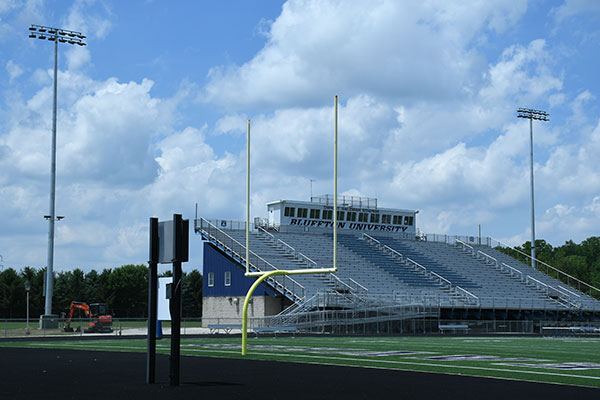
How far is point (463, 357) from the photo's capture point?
16828 millimetres

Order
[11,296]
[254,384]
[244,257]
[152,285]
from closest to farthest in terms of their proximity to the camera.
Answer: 1. [254,384]
2. [152,285]
3. [244,257]
4. [11,296]

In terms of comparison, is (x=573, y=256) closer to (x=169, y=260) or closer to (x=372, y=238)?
(x=372, y=238)

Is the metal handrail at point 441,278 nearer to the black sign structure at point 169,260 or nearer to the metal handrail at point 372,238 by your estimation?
the metal handrail at point 372,238

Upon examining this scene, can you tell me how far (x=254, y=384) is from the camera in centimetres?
1088

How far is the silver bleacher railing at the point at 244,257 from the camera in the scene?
4512 cm

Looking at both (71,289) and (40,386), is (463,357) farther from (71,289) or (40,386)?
(71,289)

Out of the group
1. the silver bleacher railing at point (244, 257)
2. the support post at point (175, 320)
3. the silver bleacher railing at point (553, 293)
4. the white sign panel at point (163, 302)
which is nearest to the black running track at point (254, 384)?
the support post at point (175, 320)

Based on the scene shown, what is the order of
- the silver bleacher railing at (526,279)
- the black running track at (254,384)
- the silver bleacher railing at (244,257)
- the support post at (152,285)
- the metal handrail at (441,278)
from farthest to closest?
1. the silver bleacher railing at (526,279)
2. the metal handrail at (441,278)
3. the silver bleacher railing at (244,257)
4. the support post at (152,285)
5. the black running track at (254,384)

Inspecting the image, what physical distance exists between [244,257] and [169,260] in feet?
124

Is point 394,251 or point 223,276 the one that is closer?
point 223,276

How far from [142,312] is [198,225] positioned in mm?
33304

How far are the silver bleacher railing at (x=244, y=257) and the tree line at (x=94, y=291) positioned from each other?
28708mm

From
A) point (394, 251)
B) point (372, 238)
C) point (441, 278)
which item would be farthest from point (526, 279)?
point (372, 238)

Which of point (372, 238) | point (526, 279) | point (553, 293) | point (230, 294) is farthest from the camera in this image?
point (372, 238)
